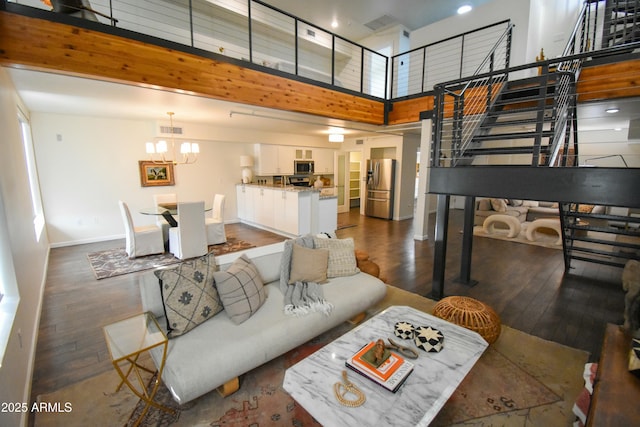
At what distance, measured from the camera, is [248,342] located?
194cm

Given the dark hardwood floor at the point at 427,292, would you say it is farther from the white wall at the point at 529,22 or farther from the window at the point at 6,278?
the white wall at the point at 529,22

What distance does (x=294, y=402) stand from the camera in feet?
6.25

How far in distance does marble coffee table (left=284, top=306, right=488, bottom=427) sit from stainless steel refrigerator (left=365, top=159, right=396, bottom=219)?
6125 millimetres

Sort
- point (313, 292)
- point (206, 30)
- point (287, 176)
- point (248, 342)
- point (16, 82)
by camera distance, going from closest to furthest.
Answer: point (248, 342) < point (313, 292) < point (16, 82) < point (206, 30) < point (287, 176)

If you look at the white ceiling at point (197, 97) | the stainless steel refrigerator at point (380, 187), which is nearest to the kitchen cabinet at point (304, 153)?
the stainless steel refrigerator at point (380, 187)

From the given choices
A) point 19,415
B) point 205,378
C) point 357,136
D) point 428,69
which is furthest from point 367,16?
point 19,415

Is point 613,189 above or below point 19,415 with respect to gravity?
above

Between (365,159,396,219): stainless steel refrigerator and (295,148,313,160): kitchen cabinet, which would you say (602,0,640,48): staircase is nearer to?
(365,159,396,219): stainless steel refrigerator

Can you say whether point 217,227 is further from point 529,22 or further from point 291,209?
point 529,22

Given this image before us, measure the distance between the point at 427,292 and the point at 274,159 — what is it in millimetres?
5573

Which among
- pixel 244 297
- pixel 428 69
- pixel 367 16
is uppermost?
pixel 367 16

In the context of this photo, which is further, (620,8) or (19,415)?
(620,8)

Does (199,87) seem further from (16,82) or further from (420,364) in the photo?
(420,364)

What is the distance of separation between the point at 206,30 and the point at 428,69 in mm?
4958
